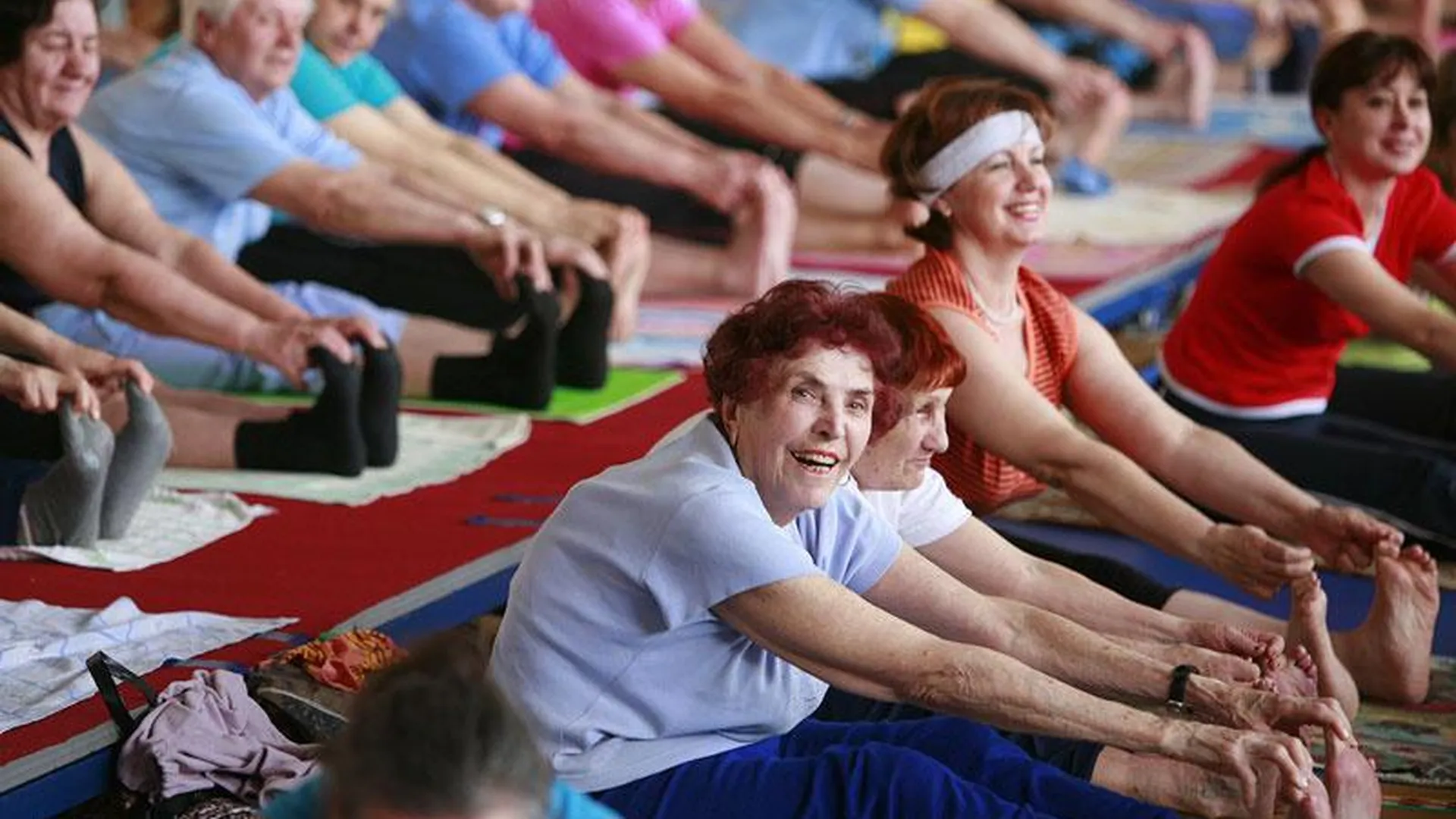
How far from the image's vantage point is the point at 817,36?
884 centimetres

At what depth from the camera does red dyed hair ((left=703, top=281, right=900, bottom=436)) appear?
2732 millimetres

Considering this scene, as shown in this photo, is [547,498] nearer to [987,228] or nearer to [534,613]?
[987,228]

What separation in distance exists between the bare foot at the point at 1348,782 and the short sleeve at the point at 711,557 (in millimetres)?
637

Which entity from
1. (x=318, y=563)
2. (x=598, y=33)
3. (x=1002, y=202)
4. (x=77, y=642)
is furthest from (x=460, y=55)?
(x=77, y=642)

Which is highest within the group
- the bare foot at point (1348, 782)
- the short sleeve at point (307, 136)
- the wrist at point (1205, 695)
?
the short sleeve at point (307, 136)

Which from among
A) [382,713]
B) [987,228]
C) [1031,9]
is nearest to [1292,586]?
[987,228]

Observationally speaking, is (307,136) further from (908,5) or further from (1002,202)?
(908,5)

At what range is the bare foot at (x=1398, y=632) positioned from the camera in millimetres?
3684

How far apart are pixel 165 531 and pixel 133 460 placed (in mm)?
148

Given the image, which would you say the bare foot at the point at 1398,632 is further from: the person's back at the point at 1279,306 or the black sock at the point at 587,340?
the black sock at the point at 587,340

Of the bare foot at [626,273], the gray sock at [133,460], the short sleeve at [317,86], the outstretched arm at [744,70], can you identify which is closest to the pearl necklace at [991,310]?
the gray sock at [133,460]

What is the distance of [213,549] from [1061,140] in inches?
213

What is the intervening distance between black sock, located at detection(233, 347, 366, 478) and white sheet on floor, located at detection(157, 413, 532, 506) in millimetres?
22

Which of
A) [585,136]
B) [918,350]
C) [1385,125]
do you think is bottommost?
[585,136]
